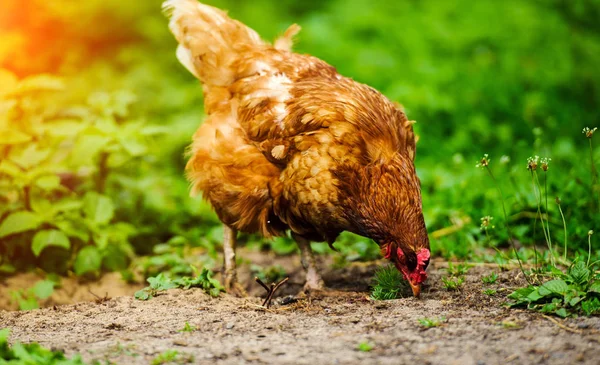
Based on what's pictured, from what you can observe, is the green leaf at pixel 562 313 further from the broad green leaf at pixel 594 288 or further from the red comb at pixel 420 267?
the red comb at pixel 420 267

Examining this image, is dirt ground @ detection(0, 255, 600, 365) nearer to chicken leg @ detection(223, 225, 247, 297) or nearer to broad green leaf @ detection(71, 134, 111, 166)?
chicken leg @ detection(223, 225, 247, 297)

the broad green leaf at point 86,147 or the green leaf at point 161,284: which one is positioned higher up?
the broad green leaf at point 86,147

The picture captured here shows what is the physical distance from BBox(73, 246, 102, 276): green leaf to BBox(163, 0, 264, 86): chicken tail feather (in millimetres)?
1480

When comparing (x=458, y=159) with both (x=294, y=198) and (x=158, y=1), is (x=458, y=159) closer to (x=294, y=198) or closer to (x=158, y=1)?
(x=294, y=198)

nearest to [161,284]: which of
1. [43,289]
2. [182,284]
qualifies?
[182,284]

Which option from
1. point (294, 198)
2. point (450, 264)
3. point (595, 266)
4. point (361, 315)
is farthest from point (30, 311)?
point (595, 266)

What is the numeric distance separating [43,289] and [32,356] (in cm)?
165

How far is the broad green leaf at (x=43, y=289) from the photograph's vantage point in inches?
179

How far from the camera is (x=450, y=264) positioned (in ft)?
14.7

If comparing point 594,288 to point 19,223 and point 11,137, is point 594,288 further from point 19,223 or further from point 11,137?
point 11,137

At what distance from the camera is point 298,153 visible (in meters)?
4.03

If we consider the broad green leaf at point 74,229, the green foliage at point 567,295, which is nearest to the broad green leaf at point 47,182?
the broad green leaf at point 74,229

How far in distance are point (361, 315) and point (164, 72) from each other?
20.8 ft

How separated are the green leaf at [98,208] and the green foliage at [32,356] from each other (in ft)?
6.59
